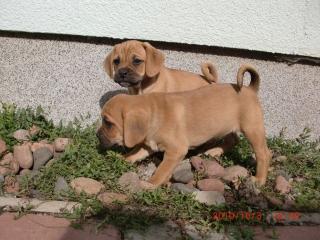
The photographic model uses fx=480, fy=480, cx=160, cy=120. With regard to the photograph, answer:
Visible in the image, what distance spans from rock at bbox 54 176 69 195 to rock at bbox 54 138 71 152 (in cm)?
64

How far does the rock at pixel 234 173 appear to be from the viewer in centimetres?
457

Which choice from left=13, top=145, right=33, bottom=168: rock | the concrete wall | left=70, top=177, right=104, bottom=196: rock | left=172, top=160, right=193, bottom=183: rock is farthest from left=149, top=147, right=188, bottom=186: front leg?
the concrete wall

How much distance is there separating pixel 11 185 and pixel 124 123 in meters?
1.14

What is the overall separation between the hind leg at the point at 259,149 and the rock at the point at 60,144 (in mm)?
1813

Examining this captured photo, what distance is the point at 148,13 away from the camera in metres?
5.58

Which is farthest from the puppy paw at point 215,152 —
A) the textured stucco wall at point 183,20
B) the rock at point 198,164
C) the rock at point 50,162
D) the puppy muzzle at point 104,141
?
the rock at point 50,162

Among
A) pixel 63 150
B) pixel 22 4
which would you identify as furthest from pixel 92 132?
pixel 22 4

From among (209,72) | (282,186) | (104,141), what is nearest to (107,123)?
(104,141)

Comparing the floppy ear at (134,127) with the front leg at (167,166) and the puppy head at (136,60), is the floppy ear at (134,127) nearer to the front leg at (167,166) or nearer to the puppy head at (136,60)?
the front leg at (167,166)

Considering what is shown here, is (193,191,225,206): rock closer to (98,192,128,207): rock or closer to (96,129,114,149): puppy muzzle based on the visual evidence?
(98,192,128,207): rock

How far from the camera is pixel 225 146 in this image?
17.1ft

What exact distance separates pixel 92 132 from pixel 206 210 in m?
1.82

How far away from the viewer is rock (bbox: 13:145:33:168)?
4.50m

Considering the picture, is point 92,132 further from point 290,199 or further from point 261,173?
point 290,199
